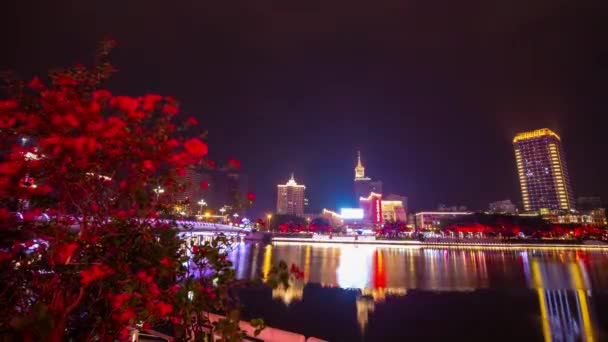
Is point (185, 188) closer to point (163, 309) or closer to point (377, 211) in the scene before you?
point (163, 309)

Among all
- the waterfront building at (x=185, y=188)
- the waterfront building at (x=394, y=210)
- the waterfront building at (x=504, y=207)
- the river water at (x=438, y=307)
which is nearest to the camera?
the waterfront building at (x=185, y=188)

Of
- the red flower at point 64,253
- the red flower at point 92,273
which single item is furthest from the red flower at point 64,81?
the red flower at point 92,273

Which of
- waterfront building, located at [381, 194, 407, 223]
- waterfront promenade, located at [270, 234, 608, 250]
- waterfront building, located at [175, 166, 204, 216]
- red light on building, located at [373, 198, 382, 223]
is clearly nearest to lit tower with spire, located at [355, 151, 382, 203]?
waterfront building, located at [381, 194, 407, 223]

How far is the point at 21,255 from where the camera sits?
355cm

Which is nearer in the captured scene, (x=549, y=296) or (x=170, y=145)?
(x=170, y=145)

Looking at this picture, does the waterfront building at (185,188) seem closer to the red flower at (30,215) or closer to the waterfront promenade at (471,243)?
the red flower at (30,215)

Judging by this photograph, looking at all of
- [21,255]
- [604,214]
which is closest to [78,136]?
[21,255]

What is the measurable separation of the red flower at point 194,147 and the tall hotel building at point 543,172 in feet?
591

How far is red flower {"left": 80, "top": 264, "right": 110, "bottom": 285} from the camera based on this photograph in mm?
2889

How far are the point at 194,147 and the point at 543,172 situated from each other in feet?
619

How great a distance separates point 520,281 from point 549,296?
5.81 m

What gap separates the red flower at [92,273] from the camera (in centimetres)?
289

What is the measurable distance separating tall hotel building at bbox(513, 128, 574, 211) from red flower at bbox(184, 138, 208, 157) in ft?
591

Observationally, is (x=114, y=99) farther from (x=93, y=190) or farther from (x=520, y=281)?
(x=520, y=281)
